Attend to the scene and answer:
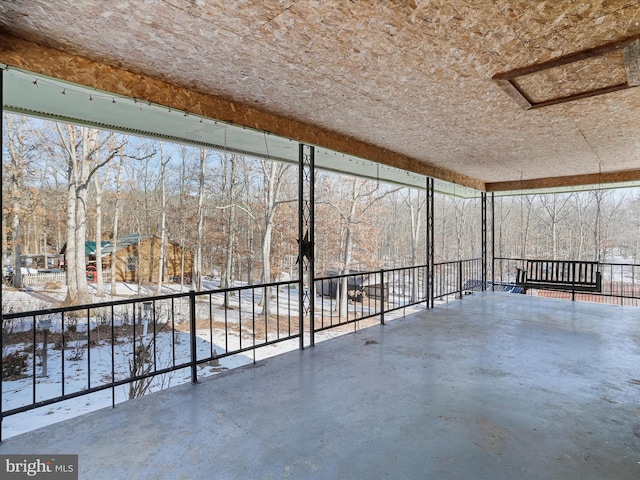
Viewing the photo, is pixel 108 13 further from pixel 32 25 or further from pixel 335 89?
pixel 335 89

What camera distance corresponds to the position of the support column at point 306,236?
153 inches

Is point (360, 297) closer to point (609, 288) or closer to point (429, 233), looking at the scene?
point (429, 233)

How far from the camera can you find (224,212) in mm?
12164

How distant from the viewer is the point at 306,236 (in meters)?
3.98

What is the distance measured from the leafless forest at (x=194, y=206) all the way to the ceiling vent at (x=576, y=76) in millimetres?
5865

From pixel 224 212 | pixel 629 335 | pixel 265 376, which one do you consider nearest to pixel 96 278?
pixel 224 212

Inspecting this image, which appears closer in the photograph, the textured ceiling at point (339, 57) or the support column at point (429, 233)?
the textured ceiling at point (339, 57)

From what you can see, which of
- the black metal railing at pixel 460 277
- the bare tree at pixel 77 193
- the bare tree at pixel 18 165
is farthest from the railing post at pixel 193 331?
the bare tree at pixel 18 165

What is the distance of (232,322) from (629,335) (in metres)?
9.90

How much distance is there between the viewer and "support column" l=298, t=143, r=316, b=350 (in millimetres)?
3877

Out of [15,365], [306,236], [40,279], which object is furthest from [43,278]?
[306,236]

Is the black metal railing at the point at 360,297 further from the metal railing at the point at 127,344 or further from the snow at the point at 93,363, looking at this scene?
the snow at the point at 93,363

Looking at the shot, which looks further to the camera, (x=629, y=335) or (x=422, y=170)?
(x=422, y=170)

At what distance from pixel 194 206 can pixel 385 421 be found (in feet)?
37.3
